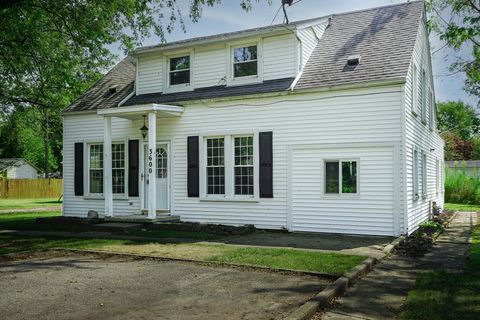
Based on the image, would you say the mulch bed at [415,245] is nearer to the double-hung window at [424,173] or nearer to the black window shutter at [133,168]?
the double-hung window at [424,173]

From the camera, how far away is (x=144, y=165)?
15.7m

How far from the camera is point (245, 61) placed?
14.8 m

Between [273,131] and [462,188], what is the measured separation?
63.8 ft

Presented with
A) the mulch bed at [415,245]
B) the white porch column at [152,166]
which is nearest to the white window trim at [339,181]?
the mulch bed at [415,245]

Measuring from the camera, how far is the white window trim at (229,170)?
13727 millimetres

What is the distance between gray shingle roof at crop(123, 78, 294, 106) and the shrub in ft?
62.5

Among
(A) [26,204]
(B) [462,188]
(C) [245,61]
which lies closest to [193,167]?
(C) [245,61]

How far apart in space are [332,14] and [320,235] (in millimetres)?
8678

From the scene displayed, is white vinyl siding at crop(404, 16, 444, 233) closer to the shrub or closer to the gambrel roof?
the gambrel roof

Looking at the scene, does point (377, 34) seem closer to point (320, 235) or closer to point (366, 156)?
point (366, 156)

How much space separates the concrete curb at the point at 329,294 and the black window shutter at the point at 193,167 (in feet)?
24.1

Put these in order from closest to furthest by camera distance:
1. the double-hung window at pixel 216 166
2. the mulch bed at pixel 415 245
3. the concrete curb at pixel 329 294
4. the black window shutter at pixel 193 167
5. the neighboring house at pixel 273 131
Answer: the concrete curb at pixel 329 294 < the mulch bed at pixel 415 245 < the neighboring house at pixel 273 131 < the double-hung window at pixel 216 166 < the black window shutter at pixel 193 167

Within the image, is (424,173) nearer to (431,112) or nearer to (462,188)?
(431,112)

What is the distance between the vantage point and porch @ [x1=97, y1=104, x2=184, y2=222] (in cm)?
1408
